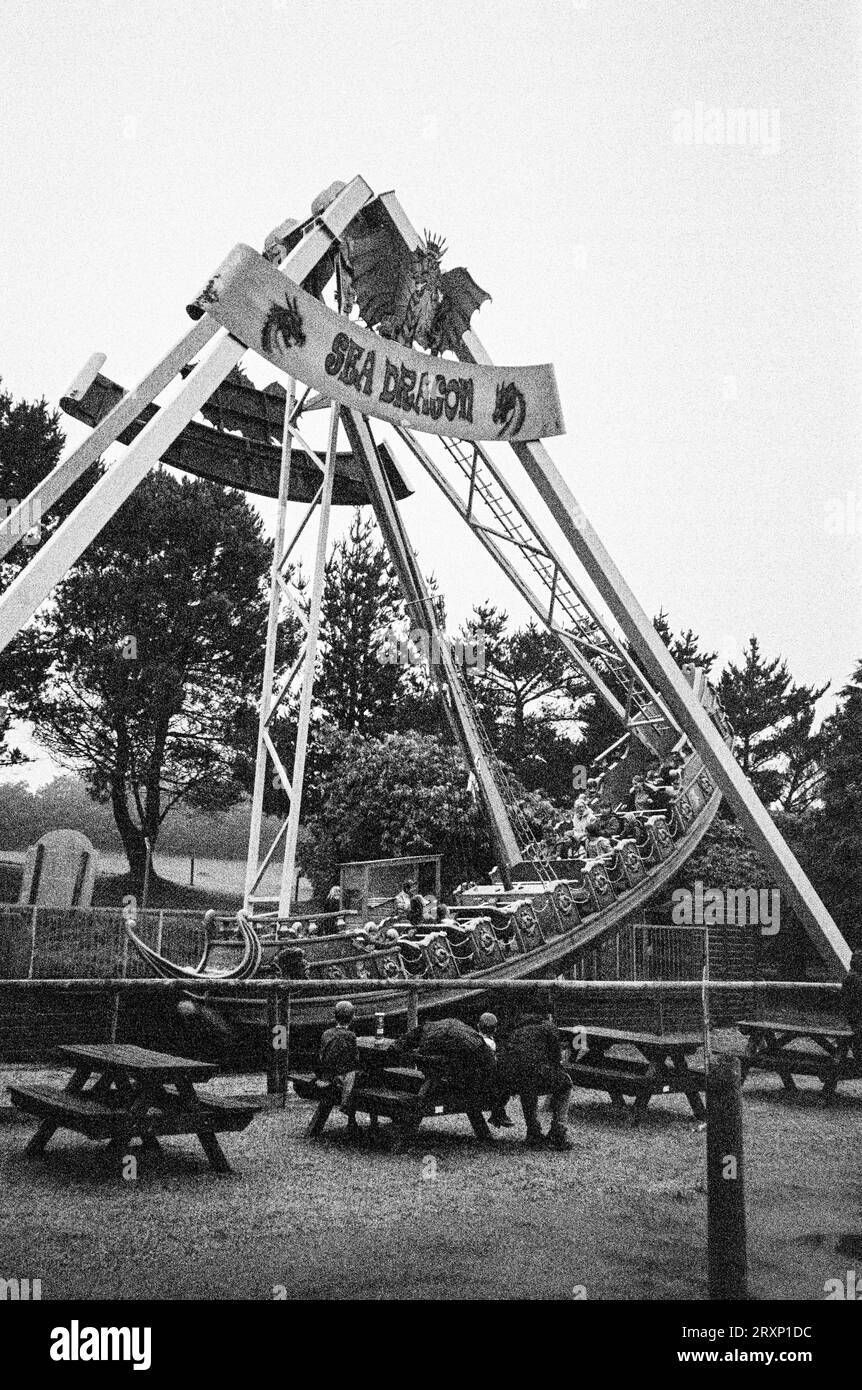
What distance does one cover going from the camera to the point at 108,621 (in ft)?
109

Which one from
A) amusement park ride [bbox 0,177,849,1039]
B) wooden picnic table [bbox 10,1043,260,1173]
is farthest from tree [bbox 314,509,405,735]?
wooden picnic table [bbox 10,1043,260,1173]

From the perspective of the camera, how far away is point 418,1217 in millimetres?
6586

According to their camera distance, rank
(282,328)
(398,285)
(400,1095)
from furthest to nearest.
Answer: (398,285), (282,328), (400,1095)

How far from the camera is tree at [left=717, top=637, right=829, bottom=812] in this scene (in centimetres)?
4166

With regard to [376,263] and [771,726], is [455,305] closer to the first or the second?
[376,263]

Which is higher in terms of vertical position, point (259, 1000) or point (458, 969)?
point (458, 969)

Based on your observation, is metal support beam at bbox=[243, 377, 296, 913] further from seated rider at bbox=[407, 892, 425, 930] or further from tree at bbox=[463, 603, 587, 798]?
tree at bbox=[463, 603, 587, 798]

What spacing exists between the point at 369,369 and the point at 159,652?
2333 centimetres

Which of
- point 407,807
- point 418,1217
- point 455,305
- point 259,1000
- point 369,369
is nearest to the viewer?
point 418,1217

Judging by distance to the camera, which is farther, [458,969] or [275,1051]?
[458,969]

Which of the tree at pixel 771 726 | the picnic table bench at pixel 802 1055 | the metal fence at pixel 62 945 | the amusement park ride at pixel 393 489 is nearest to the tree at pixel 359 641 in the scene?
the tree at pixel 771 726

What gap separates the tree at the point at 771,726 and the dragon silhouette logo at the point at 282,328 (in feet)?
109

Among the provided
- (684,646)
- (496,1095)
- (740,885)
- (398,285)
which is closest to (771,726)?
(684,646)
